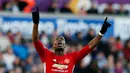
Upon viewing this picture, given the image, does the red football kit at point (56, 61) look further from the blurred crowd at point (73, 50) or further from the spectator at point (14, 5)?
the spectator at point (14, 5)

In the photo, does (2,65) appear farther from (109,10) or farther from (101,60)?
(109,10)

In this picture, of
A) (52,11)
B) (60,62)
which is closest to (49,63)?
(60,62)

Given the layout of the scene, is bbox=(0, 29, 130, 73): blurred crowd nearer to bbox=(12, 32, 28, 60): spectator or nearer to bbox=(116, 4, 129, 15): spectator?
bbox=(12, 32, 28, 60): spectator

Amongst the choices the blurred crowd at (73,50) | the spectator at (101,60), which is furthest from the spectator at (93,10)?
the spectator at (101,60)

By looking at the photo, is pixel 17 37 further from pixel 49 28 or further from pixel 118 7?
pixel 118 7

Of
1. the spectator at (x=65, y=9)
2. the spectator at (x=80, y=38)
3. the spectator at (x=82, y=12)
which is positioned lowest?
the spectator at (x=80, y=38)

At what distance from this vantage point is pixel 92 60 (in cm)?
1675

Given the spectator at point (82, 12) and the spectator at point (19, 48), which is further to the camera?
the spectator at point (82, 12)

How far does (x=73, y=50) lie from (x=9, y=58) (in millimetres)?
1765

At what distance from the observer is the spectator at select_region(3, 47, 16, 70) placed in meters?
16.1

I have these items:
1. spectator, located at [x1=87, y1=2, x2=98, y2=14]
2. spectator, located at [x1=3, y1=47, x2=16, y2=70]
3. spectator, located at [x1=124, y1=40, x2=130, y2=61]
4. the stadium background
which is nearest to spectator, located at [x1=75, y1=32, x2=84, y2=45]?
the stadium background

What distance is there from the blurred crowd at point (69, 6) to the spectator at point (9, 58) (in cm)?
322

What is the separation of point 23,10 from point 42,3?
0.73 m

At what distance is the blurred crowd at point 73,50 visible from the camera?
16125mm
